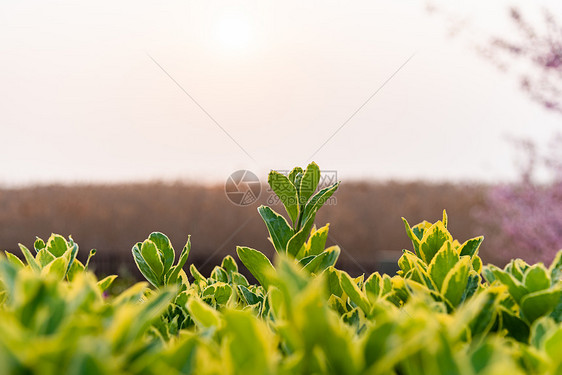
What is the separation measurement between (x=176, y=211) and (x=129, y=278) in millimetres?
1943

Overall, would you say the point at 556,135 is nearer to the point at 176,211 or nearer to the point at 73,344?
the point at 176,211

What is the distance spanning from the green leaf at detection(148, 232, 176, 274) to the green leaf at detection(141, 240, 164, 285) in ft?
0.07

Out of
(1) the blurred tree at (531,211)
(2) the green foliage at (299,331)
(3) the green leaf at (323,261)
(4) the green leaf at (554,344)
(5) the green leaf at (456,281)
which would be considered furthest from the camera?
(1) the blurred tree at (531,211)

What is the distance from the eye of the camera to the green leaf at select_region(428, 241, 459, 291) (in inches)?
31.8

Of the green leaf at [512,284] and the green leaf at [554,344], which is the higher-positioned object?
the green leaf at [512,284]

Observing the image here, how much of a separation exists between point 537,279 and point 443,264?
0.14m

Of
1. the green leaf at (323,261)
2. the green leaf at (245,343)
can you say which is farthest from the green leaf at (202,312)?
the green leaf at (323,261)

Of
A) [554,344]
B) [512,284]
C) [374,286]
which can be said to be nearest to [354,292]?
[374,286]

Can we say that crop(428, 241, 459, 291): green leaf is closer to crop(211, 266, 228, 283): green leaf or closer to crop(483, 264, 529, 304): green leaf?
crop(483, 264, 529, 304): green leaf

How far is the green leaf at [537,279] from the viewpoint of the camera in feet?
2.33

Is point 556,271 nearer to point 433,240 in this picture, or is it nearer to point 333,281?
point 433,240

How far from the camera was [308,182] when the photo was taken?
0.94 meters

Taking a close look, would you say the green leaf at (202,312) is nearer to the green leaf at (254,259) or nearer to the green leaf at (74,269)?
the green leaf at (254,259)

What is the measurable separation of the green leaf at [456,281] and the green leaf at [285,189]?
302 mm
